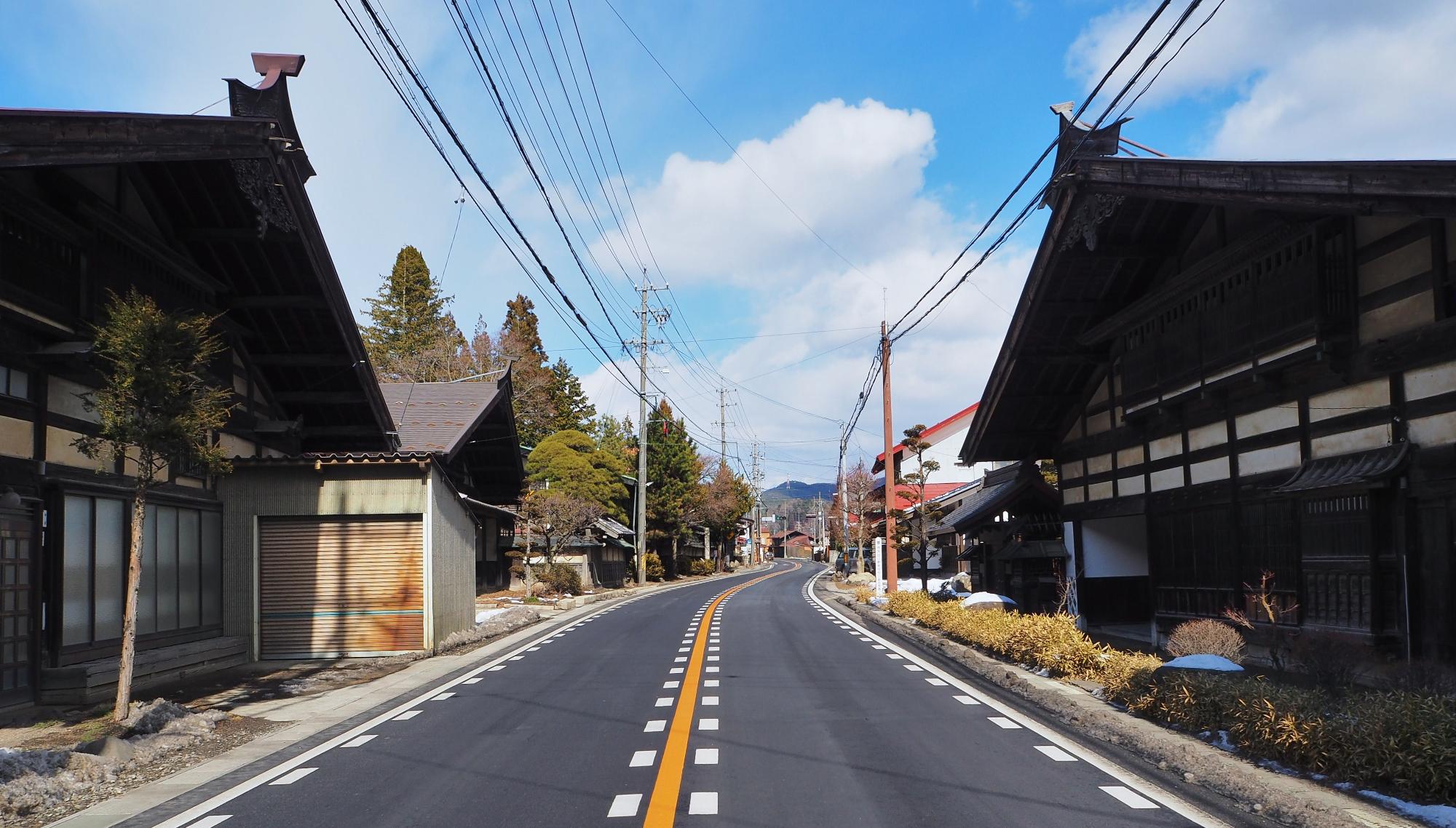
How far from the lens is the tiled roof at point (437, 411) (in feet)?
79.8

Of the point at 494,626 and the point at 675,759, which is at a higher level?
the point at 675,759

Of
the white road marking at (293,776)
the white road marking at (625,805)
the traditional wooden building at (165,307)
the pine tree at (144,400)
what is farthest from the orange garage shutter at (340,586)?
the white road marking at (625,805)

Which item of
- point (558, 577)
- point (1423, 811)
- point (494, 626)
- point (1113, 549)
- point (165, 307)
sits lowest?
point (558, 577)

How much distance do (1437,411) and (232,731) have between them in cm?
1382

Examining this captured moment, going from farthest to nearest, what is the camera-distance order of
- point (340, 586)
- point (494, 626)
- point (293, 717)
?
point (494, 626), point (340, 586), point (293, 717)

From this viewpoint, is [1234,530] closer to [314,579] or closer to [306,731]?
[306,731]

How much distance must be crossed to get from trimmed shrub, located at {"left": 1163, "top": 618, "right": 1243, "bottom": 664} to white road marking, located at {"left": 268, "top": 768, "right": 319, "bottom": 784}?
10.1m

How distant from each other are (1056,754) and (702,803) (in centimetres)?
361

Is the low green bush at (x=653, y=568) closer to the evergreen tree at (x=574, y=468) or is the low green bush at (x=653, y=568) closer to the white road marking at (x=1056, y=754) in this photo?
the evergreen tree at (x=574, y=468)

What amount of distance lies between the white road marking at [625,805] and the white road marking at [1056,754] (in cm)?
380

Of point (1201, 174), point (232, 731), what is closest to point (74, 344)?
point (232, 731)

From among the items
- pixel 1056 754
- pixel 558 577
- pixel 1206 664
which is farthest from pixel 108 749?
pixel 558 577

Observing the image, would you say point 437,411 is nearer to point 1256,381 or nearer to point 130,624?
point 130,624

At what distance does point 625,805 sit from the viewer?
7465mm
